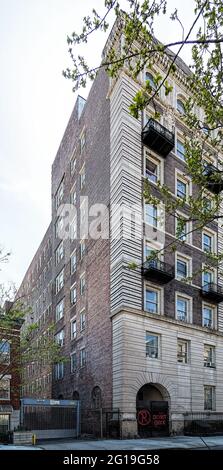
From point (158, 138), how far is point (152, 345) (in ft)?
46.4

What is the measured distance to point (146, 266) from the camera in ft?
96.9

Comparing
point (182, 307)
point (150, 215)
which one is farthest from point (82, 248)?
point (182, 307)

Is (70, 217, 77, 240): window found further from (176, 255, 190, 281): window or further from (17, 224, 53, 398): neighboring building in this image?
(176, 255, 190, 281): window

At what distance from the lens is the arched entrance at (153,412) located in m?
27.9

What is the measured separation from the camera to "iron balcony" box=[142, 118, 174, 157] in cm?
3200

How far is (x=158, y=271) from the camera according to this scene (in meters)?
29.6

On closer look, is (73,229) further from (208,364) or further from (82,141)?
(208,364)

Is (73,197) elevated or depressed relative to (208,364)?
elevated

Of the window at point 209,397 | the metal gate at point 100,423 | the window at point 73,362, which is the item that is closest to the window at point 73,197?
the window at point 73,362

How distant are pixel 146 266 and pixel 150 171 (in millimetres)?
7453

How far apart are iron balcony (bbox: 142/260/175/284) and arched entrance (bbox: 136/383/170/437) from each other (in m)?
6.71

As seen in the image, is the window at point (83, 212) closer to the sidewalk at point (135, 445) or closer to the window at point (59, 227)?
the window at point (59, 227)

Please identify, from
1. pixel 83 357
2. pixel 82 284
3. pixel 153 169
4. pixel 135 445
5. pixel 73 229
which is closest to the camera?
pixel 135 445
